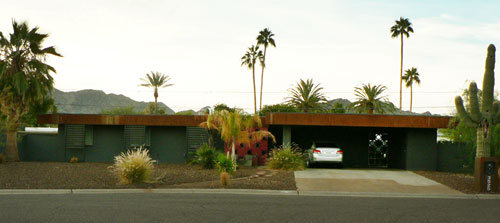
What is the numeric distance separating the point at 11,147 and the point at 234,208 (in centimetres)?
1916

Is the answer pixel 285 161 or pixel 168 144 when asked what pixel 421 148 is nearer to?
pixel 285 161

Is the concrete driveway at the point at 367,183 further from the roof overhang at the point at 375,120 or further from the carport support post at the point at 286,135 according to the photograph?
the carport support post at the point at 286,135

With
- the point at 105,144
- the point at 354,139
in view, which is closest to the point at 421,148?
the point at 354,139

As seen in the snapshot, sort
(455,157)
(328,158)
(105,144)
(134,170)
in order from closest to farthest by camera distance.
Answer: (134,170) < (455,157) < (328,158) < (105,144)

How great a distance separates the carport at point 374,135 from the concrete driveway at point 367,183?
2.94 metres

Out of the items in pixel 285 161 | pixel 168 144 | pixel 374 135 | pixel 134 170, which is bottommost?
pixel 134 170

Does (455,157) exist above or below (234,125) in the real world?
below

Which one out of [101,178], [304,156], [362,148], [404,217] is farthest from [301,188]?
[362,148]

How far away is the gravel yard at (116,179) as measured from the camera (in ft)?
52.3

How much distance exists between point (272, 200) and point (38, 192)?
7166 mm

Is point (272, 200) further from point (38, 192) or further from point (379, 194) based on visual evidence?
point (38, 192)

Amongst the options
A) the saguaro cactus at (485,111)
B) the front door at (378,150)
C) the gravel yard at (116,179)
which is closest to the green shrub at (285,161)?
the gravel yard at (116,179)

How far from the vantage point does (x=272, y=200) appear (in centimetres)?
1338

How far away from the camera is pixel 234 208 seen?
38.0 feet
